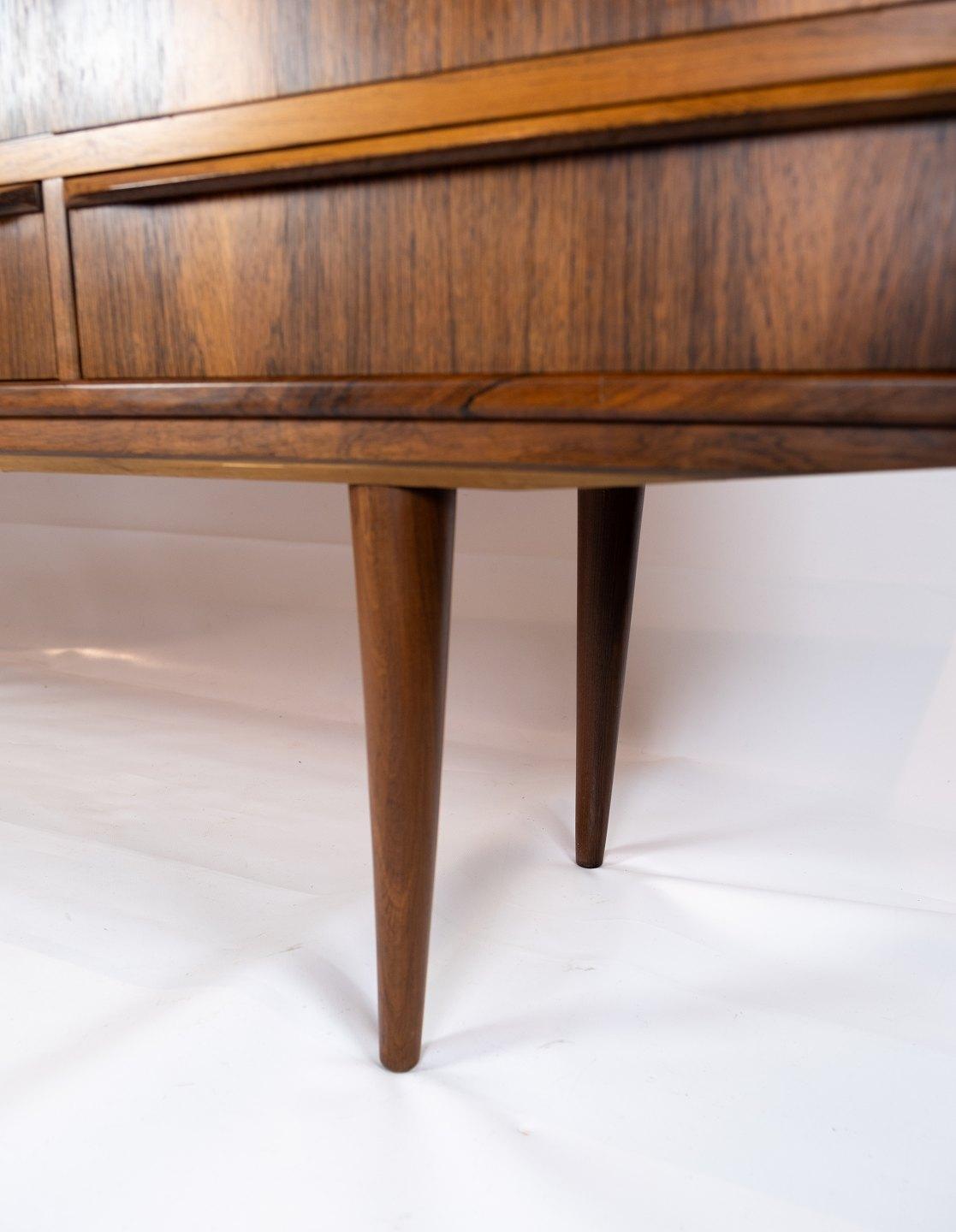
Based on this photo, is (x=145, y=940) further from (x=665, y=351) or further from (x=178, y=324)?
(x=665, y=351)

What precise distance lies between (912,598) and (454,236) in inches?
31.8

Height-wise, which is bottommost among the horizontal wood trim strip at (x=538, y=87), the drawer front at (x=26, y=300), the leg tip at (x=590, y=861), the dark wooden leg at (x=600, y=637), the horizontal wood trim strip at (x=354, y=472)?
the leg tip at (x=590, y=861)

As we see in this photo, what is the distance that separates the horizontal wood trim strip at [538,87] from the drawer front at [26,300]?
0.03 meters

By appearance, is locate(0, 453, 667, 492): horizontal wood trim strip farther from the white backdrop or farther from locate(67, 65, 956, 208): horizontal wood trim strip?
the white backdrop

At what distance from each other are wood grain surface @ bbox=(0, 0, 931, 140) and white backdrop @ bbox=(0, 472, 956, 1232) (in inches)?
18.6

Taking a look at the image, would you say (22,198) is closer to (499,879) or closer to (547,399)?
(547,399)

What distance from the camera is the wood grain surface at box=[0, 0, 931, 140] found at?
0.37 m

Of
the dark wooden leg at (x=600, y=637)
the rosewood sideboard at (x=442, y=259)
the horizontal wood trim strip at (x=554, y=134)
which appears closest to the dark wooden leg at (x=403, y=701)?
the rosewood sideboard at (x=442, y=259)

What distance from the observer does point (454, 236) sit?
0.41 metres

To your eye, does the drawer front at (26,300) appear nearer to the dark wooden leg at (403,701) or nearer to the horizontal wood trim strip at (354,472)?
the horizontal wood trim strip at (354,472)

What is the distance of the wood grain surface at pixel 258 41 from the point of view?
0.37 m

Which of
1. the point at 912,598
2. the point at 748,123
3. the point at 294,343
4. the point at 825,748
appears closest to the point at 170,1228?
the point at 294,343

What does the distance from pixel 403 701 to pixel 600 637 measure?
291 millimetres

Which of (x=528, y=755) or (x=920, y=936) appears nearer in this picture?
(x=920, y=936)
